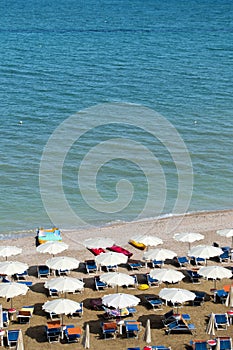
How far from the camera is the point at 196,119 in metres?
53.9

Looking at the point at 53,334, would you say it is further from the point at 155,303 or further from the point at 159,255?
the point at 159,255

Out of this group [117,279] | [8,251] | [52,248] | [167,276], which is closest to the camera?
[117,279]

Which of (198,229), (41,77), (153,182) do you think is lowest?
(198,229)

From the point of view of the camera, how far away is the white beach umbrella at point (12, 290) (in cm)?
2353

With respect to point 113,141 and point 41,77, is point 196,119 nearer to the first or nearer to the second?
point 113,141

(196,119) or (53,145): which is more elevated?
(196,119)

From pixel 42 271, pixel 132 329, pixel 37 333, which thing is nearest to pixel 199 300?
pixel 132 329

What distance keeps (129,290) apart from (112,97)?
34771mm

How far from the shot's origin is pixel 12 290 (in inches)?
932

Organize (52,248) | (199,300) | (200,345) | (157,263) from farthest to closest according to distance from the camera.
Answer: (157,263)
(52,248)
(199,300)
(200,345)

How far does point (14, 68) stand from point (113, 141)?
24909 millimetres

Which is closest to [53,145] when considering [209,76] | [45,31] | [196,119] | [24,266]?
[196,119]

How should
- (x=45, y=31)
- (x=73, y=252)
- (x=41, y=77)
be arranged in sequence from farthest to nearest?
(x=45, y=31) → (x=41, y=77) → (x=73, y=252)

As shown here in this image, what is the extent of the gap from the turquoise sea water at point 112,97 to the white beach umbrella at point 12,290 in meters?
11.6
